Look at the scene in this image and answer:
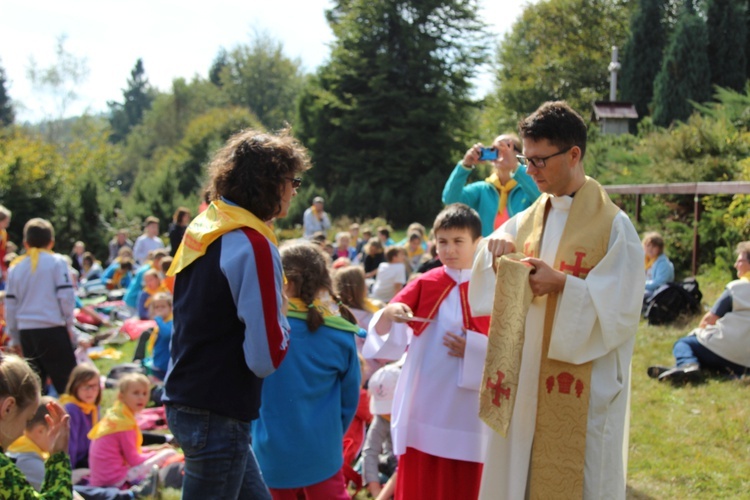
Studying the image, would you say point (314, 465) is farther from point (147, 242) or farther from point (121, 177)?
point (121, 177)

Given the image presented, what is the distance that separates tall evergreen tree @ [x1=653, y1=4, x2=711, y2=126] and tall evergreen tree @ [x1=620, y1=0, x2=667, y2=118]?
4.02 metres

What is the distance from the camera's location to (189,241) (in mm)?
2736

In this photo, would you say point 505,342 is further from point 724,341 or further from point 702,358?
point 702,358

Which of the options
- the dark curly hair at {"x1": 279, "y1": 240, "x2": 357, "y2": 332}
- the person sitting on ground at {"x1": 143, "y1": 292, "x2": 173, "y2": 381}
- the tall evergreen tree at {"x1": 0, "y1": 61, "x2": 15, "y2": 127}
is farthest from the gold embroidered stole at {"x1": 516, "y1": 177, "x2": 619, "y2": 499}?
the tall evergreen tree at {"x1": 0, "y1": 61, "x2": 15, "y2": 127}

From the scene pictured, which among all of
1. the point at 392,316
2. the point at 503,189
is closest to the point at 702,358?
the point at 503,189

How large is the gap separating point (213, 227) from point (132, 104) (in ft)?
331

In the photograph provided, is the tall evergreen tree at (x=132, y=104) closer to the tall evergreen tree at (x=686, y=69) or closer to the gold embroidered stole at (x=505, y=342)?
the tall evergreen tree at (x=686, y=69)

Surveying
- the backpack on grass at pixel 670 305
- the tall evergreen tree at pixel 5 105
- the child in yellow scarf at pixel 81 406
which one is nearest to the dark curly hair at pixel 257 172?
the child in yellow scarf at pixel 81 406

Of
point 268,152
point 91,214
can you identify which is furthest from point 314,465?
point 91,214

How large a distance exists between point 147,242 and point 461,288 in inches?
505

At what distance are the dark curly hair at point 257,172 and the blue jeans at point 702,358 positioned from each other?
525 cm

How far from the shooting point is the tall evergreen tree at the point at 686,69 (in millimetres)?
24703

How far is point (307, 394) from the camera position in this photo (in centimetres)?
366

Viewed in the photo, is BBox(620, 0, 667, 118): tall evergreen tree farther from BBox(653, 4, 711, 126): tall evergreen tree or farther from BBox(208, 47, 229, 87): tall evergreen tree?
BBox(208, 47, 229, 87): tall evergreen tree
